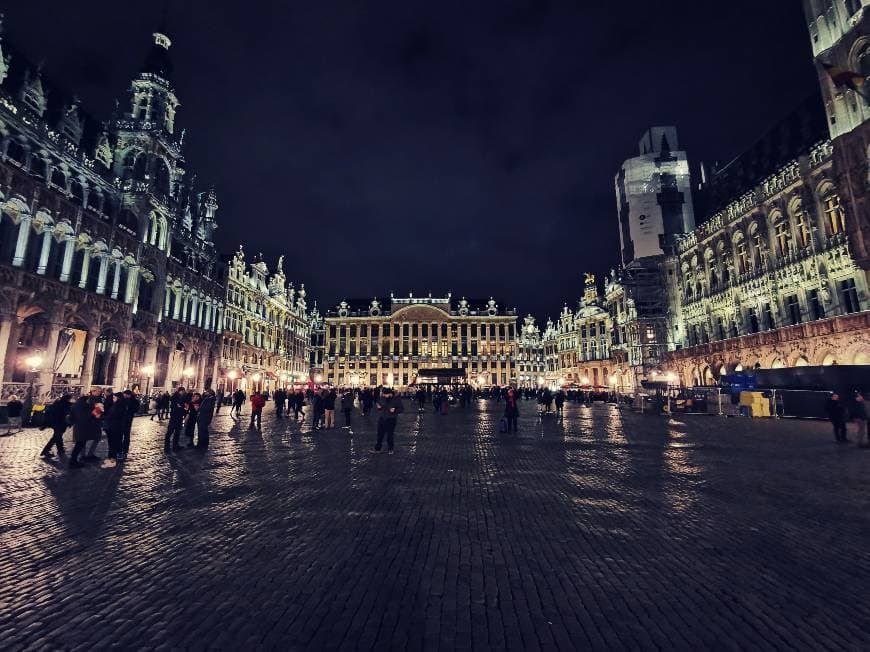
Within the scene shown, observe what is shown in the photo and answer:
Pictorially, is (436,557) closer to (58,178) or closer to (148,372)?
(58,178)

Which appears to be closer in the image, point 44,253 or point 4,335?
point 4,335

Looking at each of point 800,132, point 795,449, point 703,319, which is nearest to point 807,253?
point 703,319

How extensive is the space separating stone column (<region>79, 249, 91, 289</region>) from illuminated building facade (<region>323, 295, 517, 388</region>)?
2469 inches

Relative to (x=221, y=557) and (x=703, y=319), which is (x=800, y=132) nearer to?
(x=703, y=319)

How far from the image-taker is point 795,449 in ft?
41.3

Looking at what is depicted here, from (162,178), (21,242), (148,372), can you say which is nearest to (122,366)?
(148,372)

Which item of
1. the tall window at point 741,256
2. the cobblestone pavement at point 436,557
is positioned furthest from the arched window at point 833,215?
the cobblestone pavement at point 436,557

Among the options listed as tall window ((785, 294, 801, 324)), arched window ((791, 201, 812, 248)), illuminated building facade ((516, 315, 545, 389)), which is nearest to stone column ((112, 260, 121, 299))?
tall window ((785, 294, 801, 324))

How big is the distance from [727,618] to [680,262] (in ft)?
153

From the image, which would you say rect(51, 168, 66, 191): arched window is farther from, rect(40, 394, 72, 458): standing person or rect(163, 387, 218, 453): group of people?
rect(163, 387, 218, 453): group of people

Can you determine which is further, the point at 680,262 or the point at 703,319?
the point at 680,262

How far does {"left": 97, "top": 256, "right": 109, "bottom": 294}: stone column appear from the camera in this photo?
29.5 meters

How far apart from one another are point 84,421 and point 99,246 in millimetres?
25501

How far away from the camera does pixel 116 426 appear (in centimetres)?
1098
